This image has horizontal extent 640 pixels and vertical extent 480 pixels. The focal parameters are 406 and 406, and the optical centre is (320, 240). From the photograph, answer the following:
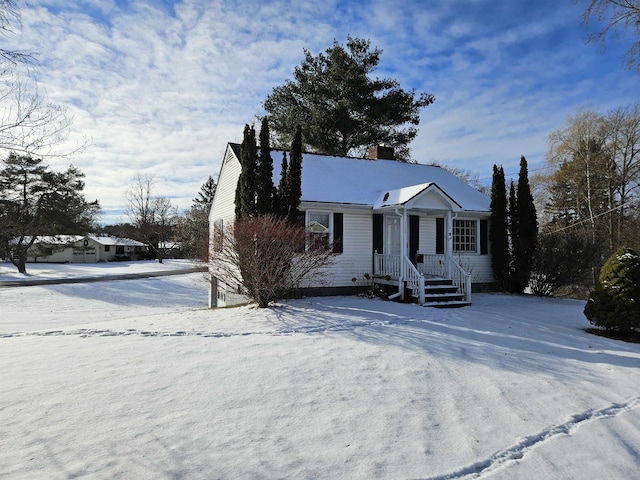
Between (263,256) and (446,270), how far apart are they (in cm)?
674

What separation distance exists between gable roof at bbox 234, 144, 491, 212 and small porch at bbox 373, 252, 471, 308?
1.96m

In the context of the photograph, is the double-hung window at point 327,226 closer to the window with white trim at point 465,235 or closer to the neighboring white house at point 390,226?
the neighboring white house at point 390,226

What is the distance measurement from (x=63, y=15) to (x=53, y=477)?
6.46 m

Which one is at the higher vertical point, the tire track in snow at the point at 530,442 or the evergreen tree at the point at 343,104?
the evergreen tree at the point at 343,104

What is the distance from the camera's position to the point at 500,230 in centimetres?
1503

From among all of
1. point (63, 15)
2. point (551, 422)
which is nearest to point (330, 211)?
point (63, 15)

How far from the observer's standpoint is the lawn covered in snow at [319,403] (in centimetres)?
333

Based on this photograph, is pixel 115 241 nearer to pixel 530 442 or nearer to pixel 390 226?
pixel 390 226

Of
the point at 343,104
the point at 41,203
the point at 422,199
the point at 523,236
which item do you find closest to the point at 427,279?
the point at 422,199

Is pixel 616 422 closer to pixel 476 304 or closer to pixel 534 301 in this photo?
pixel 476 304

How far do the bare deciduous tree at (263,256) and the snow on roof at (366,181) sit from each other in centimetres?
265

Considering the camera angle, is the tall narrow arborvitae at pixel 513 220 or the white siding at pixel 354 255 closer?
the white siding at pixel 354 255

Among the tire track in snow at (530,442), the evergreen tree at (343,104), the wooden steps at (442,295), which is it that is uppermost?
the evergreen tree at (343,104)

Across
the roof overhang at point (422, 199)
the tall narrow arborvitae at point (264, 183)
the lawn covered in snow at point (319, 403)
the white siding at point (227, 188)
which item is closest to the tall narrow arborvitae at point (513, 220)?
the roof overhang at point (422, 199)
